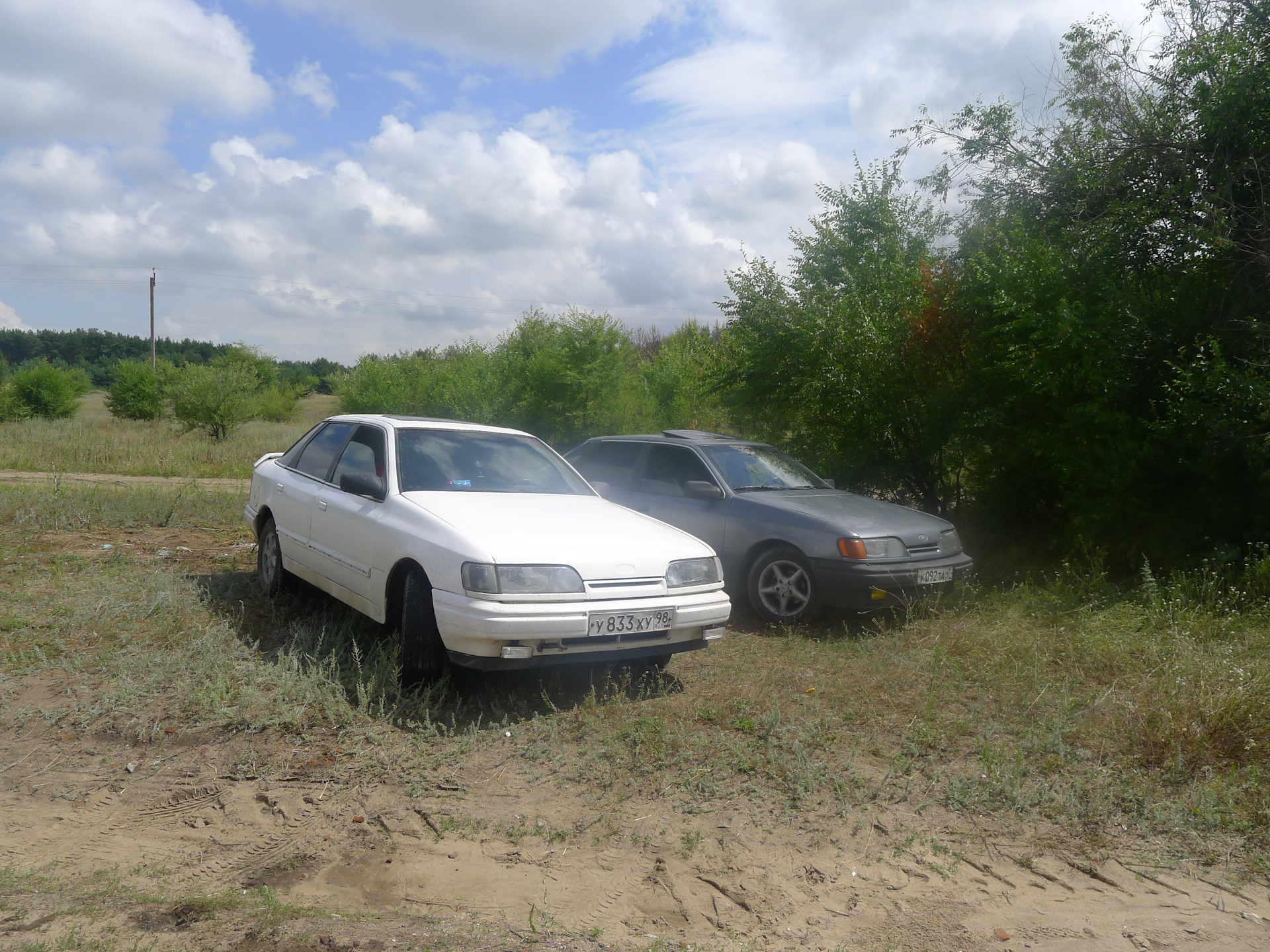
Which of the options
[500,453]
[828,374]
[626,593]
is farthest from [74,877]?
[828,374]

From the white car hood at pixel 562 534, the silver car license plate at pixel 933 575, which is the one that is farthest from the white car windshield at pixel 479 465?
the silver car license plate at pixel 933 575

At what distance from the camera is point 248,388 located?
105ft

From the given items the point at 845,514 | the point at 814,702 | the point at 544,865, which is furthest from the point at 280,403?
the point at 544,865

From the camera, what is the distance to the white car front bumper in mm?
4355

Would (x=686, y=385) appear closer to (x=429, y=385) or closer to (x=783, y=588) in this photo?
(x=429, y=385)

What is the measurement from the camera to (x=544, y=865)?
3.36 meters

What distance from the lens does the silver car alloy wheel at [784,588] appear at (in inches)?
270

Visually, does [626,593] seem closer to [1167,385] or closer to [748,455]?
[748,455]

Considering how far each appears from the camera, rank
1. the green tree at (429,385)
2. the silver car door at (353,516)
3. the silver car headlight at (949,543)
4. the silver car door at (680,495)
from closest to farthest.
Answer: the silver car door at (353,516) < the silver car headlight at (949,543) < the silver car door at (680,495) < the green tree at (429,385)

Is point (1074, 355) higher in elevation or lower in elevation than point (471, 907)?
higher

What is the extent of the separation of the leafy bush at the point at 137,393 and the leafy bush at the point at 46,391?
2.06 metres

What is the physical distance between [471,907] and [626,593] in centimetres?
196

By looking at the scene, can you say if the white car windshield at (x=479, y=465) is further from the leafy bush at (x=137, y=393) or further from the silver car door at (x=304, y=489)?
the leafy bush at (x=137, y=393)

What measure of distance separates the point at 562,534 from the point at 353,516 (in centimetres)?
154
